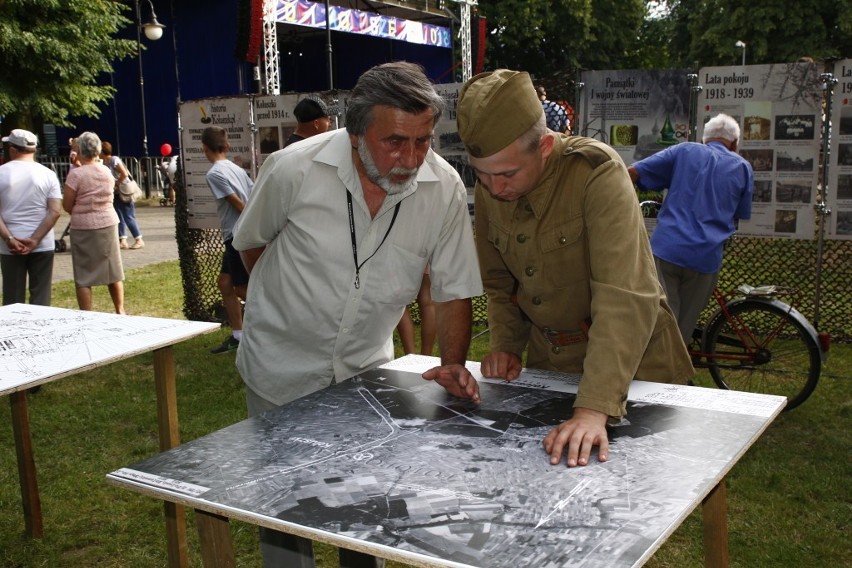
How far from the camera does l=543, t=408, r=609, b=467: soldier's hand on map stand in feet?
6.13

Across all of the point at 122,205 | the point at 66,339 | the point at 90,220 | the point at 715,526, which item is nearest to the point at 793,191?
the point at 715,526

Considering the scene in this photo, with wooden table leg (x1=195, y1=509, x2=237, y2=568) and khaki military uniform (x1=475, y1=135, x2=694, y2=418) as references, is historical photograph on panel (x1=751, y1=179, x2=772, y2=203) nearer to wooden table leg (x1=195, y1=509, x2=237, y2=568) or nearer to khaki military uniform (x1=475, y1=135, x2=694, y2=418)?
khaki military uniform (x1=475, y1=135, x2=694, y2=418)

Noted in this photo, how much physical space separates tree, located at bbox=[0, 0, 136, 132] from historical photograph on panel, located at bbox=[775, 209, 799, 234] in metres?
19.7

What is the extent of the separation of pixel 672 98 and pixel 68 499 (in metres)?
4.74

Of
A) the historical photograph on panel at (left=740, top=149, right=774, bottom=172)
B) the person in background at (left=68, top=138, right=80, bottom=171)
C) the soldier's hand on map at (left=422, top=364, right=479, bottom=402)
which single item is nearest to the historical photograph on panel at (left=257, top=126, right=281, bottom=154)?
the person in background at (left=68, top=138, right=80, bottom=171)

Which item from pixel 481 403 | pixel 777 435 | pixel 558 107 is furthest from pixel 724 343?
pixel 481 403

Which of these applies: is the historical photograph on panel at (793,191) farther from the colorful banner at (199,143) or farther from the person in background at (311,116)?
the colorful banner at (199,143)

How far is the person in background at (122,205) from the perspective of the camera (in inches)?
472

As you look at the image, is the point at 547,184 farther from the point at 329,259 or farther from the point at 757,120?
the point at 757,120

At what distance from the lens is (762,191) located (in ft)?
20.1

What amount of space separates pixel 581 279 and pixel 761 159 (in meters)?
4.40

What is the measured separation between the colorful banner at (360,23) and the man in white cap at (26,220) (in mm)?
15205

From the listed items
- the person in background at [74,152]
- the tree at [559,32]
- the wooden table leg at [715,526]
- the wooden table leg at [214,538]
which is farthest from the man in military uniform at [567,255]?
the tree at [559,32]

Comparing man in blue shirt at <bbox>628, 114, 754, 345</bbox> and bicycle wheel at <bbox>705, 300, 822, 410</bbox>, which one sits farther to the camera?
bicycle wheel at <bbox>705, 300, 822, 410</bbox>
